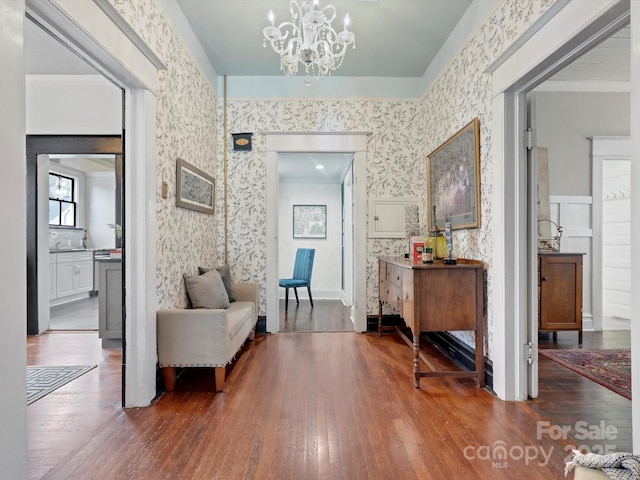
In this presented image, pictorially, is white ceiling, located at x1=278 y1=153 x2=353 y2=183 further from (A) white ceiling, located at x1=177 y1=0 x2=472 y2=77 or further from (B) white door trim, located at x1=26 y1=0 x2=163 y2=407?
(B) white door trim, located at x1=26 y1=0 x2=163 y2=407

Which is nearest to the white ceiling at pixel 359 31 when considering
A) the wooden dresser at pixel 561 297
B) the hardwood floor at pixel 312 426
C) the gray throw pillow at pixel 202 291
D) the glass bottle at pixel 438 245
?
the glass bottle at pixel 438 245

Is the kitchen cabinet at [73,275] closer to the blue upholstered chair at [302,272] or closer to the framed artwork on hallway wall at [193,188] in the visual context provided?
the blue upholstered chair at [302,272]

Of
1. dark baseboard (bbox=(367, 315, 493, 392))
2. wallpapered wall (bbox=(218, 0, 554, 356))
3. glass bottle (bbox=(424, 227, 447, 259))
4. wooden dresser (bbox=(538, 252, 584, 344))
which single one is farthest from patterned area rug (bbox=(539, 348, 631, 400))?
wallpapered wall (bbox=(218, 0, 554, 356))

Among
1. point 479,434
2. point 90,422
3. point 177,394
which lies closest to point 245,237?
point 177,394

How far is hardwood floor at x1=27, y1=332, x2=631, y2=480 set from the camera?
1.62 metres

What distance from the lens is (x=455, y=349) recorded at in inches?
123

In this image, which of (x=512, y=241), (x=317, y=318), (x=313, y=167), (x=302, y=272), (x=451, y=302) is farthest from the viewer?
(x=313, y=167)

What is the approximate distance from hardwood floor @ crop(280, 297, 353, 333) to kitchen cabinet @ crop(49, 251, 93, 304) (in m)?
3.61

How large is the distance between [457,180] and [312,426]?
2227mm

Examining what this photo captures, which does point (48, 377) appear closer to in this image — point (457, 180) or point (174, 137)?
point (174, 137)

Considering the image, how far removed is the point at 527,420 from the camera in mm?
2055

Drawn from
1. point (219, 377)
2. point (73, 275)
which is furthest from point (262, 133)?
point (73, 275)

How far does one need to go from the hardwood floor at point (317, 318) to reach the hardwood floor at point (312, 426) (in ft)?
4.38

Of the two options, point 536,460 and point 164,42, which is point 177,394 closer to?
point 536,460
